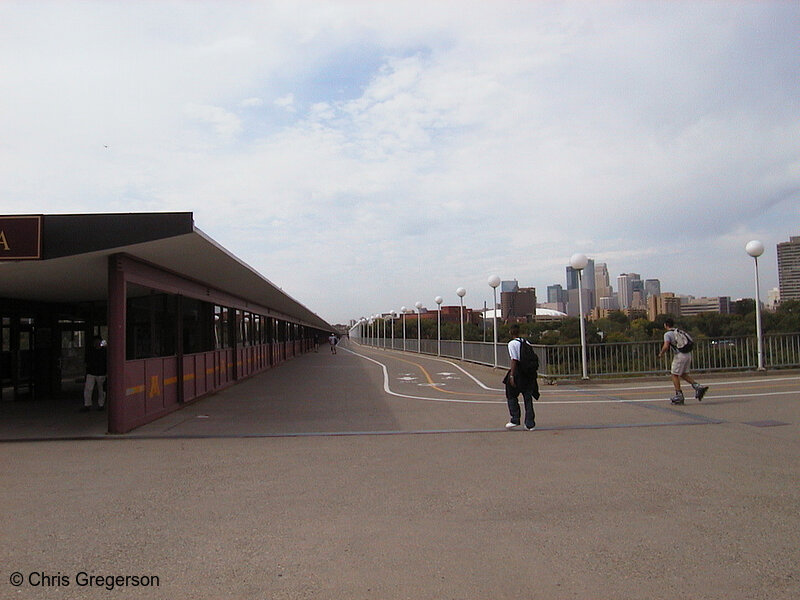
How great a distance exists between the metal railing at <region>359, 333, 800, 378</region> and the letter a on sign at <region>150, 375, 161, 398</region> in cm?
1012

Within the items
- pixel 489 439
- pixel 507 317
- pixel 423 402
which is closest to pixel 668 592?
pixel 489 439

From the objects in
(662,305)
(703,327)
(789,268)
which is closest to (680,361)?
(703,327)

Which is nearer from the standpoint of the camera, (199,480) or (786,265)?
(199,480)

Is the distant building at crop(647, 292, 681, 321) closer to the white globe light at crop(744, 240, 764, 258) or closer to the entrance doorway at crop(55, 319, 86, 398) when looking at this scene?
the white globe light at crop(744, 240, 764, 258)

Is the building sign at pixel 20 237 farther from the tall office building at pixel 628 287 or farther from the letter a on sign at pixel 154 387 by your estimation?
the tall office building at pixel 628 287

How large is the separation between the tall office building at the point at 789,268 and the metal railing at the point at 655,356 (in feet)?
109

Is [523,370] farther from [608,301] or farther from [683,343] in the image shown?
[608,301]

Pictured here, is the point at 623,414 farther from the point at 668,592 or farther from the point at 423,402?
the point at 668,592

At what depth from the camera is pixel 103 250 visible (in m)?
9.23

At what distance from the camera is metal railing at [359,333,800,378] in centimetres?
1762

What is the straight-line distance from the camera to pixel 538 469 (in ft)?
23.5

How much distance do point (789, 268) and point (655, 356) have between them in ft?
131

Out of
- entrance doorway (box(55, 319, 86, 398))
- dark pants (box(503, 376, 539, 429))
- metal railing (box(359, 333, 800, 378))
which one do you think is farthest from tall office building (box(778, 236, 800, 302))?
entrance doorway (box(55, 319, 86, 398))

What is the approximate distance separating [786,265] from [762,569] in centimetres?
5519
